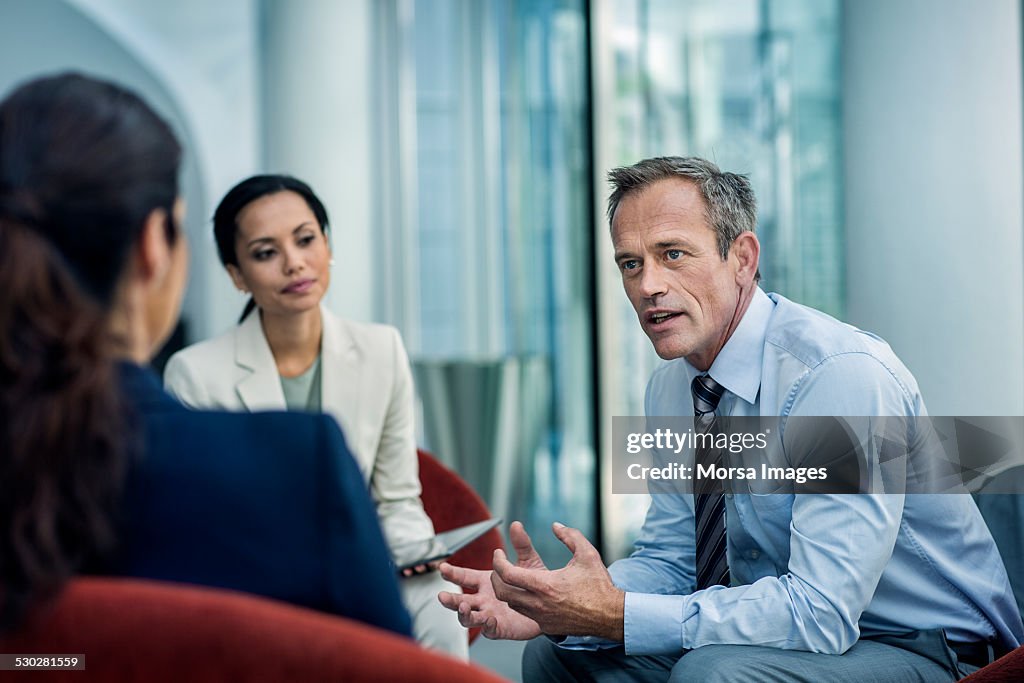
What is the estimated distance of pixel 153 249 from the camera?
3.09 ft

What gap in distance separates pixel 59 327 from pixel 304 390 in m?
1.62

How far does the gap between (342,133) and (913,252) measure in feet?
8.23

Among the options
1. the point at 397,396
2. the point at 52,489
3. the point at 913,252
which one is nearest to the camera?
the point at 52,489

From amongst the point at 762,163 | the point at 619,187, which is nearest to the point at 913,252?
the point at 762,163

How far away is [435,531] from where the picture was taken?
2.61m

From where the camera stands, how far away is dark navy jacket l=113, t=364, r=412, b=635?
866mm

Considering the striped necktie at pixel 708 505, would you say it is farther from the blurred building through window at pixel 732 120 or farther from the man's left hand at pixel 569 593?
the blurred building through window at pixel 732 120

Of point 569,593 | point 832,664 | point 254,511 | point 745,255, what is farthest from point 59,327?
point 745,255

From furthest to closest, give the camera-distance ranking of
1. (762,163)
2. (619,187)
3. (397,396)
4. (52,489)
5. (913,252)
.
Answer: (762,163)
(913,252)
(397,396)
(619,187)
(52,489)

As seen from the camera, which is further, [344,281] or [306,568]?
[344,281]

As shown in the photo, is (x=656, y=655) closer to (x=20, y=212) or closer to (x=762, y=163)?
(x=20, y=212)

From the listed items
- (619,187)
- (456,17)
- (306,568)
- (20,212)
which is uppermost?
(456,17)

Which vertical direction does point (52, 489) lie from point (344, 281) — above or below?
below

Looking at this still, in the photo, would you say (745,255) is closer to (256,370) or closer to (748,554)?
(748,554)
